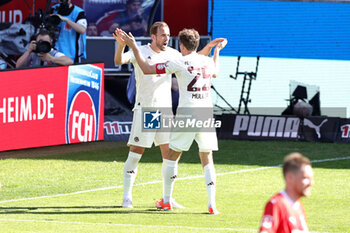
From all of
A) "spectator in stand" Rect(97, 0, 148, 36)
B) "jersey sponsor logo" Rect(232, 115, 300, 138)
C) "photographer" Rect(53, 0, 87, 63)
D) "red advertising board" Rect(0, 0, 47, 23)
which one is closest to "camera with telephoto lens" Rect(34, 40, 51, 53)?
"photographer" Rect(53, 0, 87, 63)

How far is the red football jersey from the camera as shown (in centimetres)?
508

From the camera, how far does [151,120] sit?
10.8 m

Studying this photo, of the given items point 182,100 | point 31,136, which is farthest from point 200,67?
point 31,136

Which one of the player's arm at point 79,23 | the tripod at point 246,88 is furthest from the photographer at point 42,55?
the tripod at point 246,88

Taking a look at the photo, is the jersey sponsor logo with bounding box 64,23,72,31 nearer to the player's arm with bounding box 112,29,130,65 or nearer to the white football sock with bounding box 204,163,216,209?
the player's arm with bounding box 112,29,130,65

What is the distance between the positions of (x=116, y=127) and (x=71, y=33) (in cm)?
251

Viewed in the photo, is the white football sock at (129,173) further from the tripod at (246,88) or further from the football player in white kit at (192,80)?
the tripod at (246,88)

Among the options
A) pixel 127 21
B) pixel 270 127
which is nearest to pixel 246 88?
pixel 270 127

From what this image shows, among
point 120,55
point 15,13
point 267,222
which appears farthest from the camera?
point 15,13

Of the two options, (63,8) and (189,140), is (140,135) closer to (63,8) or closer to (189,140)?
(189,140)

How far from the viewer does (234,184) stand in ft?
43.5

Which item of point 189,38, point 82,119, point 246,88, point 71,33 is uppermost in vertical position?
point 189,38

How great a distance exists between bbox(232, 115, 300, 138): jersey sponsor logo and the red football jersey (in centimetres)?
1425

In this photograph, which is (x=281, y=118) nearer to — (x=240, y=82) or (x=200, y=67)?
(x=240, y=82)
